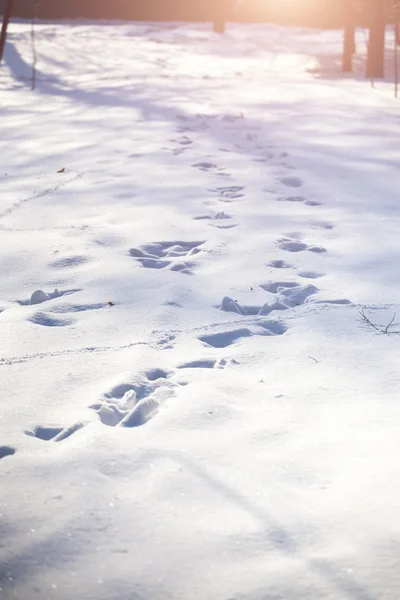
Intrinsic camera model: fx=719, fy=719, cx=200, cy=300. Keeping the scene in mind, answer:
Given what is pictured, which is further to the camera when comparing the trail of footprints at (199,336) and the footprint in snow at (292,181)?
the footprint in snow at (292,181)

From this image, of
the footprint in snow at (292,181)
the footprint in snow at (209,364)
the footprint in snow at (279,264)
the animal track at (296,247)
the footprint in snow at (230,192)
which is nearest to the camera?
the footprint in snow at (209,364)

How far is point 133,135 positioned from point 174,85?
4.60 m

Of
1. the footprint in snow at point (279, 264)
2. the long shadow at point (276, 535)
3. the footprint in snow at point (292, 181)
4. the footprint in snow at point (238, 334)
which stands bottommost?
the long shadow at point (276, 535)

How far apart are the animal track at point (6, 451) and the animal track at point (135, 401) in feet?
1.04

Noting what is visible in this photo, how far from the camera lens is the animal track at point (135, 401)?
8.07 feet

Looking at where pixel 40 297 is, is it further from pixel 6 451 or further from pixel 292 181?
pixel 292 181

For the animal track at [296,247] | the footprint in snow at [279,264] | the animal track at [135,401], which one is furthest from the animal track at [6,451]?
the animal track at [296,247]

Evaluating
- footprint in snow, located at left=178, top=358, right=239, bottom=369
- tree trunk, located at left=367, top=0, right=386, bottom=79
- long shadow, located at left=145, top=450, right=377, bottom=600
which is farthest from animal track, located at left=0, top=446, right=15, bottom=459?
tree trunk, located at left=367, top=0, right=386, bottom=79

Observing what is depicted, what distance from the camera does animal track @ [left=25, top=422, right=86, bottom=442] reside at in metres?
2.36

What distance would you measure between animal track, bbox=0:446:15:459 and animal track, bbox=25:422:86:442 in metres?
0.10

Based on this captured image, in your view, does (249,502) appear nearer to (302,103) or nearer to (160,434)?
(160,434)

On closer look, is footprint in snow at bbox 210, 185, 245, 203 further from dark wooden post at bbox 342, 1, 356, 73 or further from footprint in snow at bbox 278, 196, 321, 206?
dark wooden post at bbox 342, 1, 356, 73

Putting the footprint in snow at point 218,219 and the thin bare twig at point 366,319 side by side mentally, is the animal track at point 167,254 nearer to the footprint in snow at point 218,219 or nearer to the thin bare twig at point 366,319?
the footprint in snow at point 218,219

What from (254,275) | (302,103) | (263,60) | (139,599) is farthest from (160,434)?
(263,60)
